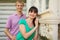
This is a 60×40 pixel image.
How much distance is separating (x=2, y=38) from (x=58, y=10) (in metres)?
2.19

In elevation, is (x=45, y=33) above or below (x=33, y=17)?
below

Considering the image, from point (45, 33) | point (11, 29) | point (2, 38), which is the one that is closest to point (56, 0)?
point (45, 33)

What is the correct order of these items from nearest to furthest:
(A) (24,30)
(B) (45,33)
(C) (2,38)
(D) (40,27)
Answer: (A) (24,30)
(B) (45,33)
(D) (40,27)
(C) (2,38)

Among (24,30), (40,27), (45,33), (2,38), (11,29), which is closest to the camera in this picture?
(24,30)

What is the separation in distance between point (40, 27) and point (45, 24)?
0.46 metres

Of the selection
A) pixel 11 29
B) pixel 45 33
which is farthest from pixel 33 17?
pixel 45 33

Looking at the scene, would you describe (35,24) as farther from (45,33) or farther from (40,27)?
(40,27)

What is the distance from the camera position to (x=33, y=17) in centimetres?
331

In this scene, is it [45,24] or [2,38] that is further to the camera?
[2,38]

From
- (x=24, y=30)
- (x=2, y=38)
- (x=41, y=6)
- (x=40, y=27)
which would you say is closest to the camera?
(x=24, y=30)

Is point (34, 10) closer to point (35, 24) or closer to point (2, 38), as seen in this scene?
point (35, 24)

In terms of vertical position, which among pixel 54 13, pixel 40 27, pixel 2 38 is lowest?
pixel 2 38

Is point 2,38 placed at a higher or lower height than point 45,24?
lower

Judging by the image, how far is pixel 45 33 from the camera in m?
4.50
